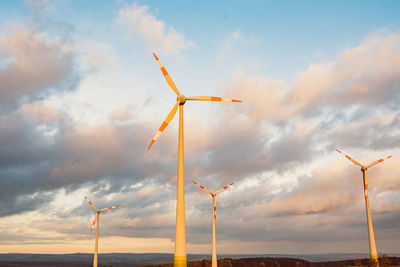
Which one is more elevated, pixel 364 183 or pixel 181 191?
pixel 364 183

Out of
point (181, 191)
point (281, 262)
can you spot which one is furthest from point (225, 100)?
point (281, 262)

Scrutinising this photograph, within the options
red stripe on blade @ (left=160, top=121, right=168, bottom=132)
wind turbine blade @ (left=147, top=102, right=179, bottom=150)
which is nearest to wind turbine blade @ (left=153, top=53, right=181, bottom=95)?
wind turbine blade @ (left=147, top=102, right=179, bottom=150)

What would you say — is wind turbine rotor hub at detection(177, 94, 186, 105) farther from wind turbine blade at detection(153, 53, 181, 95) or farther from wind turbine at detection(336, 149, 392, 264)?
wind turbine at detection(336, 149, 392, 264)

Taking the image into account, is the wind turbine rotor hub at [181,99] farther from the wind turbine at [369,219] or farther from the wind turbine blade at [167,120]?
the wind turbine at [369,219]

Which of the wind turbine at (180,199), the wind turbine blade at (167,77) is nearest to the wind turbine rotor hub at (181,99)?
the wind turbine at (180,199)

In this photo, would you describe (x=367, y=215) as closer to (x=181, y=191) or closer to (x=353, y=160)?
(x=353, y=160)

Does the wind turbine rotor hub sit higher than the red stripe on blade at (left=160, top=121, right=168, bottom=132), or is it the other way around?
the wind turbine rotor hub

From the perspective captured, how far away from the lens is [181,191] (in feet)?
115

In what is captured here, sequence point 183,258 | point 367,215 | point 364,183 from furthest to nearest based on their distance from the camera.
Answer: point 364,183, point 367,215, point 183,258

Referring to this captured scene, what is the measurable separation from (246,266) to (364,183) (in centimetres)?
9511

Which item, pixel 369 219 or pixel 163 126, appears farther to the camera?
pixel 369 219

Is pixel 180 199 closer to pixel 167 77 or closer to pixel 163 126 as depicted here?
pixel 163 126

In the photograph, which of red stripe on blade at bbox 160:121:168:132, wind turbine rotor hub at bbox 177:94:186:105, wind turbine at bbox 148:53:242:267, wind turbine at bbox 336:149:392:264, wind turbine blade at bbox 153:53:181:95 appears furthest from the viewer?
wind turbine at bbox 336:149:392:264

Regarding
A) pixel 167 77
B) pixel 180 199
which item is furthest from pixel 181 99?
pixel 180 199
